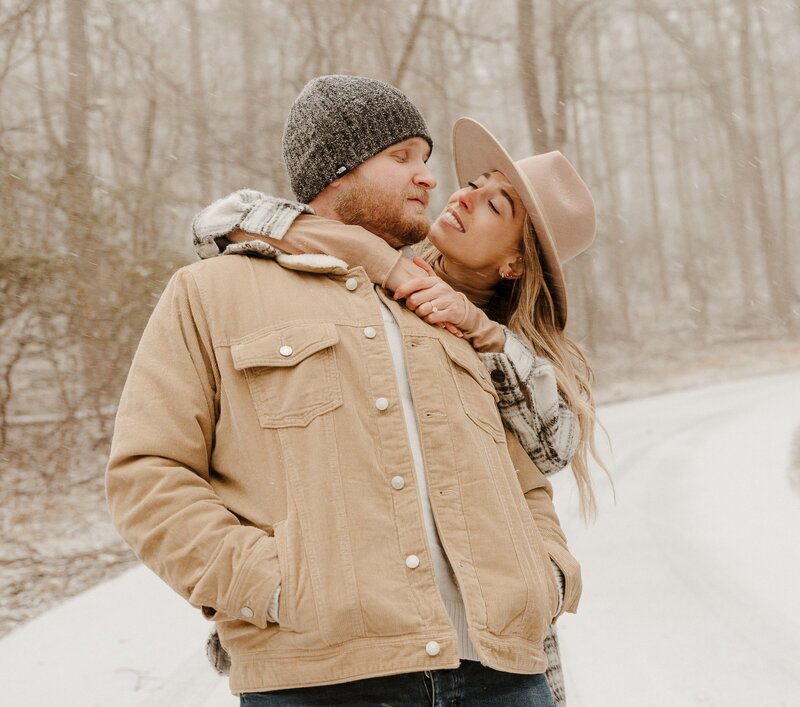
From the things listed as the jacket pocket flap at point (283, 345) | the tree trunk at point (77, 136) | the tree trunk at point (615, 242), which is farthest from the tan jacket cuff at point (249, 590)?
the tree trunk at point (615, 242)

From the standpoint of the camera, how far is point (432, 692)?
1.76m

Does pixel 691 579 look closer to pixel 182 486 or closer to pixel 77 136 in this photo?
pixel 182 486

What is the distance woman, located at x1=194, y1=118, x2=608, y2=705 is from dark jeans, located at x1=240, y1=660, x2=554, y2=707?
361 millimetres

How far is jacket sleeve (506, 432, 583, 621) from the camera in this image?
2059mm

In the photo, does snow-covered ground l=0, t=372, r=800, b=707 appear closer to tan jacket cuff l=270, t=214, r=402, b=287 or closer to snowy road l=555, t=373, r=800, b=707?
snowy road l=555, t=373, r=800, b=707

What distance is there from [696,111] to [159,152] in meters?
32.3

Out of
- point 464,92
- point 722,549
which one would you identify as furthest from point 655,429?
point 464,92

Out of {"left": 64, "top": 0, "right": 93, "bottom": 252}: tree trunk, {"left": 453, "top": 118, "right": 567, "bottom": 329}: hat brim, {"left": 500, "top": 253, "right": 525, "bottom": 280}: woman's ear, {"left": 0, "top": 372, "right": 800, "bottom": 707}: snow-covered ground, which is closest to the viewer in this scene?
{"left": 453, "top": 118, "right": 567, "bottom": 329}: hat brim

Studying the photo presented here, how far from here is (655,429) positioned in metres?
10.4

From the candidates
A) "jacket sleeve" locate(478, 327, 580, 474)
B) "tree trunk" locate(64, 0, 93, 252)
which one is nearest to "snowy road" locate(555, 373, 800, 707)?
"jacket sleeve" locate(478, 327, 580, 474)

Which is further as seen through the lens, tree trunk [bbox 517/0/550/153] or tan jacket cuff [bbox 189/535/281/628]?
tree trunk [bbox 517/0/550/153]

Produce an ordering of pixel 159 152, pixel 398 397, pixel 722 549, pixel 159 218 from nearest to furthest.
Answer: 1. pixel 398 397
2. pixel 722 549
3. pixel 159 218
4. pixel 159 152

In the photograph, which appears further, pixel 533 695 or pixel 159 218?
pixel 159 218

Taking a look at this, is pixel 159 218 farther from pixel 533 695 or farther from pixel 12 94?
pixel 533 695
